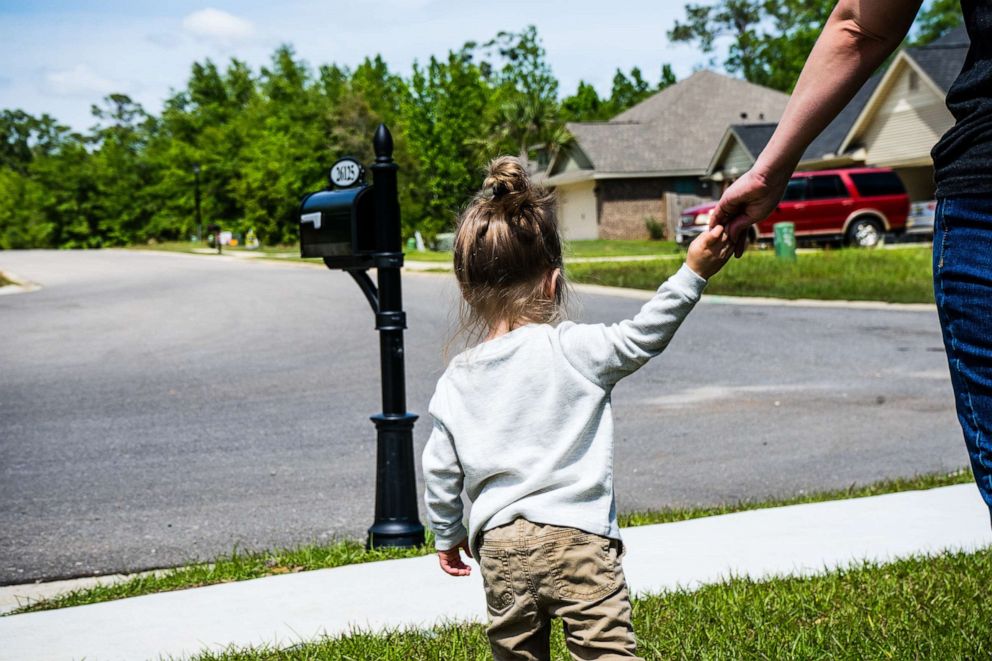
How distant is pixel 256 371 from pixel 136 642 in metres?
7.39

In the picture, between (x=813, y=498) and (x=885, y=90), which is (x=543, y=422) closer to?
(x=813, y=498)

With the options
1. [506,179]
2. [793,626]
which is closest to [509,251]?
[506,179]

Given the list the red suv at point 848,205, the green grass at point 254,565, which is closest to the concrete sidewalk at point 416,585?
the green grass at point 254,565

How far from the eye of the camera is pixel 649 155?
4353 centimetres

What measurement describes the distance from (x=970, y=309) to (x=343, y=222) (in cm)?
322

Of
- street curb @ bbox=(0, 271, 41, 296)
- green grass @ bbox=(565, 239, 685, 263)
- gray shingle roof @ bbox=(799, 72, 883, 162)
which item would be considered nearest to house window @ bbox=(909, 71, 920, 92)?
gray shingle roof @ bbox=(799, 72, 883, 162)

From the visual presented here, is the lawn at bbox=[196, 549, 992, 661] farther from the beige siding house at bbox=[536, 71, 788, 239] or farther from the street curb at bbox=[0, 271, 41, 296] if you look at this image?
the beige siding house at bbox=[536, 71, 788, 239]

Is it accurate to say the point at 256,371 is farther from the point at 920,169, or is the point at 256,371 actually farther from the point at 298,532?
the point at 920,169

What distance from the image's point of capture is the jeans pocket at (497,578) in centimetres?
251

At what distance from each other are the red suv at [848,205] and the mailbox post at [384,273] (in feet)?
74.0

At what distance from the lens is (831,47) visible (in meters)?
2.20

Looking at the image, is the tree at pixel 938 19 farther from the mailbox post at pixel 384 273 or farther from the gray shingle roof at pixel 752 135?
the mailbox post at pixel 384 273

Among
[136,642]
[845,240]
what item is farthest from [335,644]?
[845,240]

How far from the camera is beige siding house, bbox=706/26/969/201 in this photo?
31.5 meters
